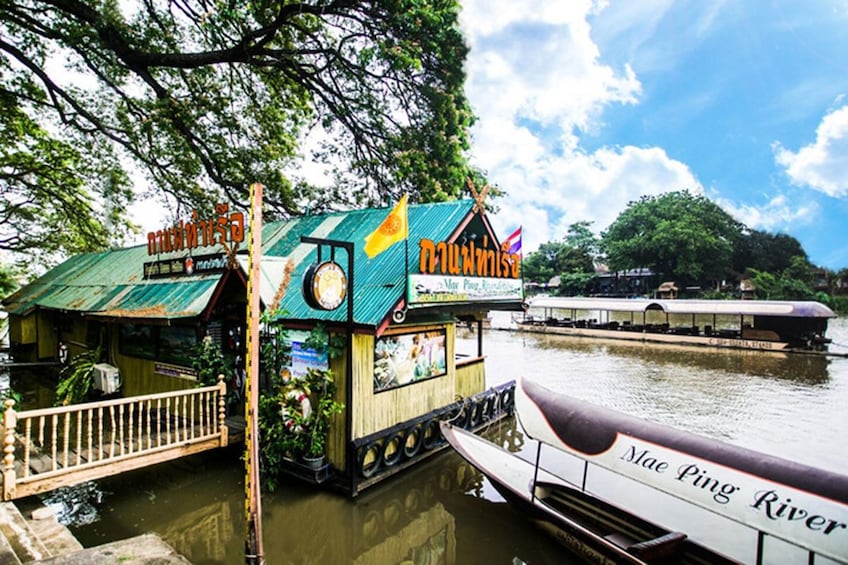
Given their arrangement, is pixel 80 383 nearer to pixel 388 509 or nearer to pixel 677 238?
pixel 388 509

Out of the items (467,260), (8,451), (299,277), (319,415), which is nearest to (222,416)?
(319,415)

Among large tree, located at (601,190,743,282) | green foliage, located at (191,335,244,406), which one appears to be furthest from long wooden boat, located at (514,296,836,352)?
large tree, located at (601,190,743,282)

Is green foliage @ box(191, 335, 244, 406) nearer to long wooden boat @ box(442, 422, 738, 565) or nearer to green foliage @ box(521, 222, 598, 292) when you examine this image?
long wooden boat @ box(442, 422, 738, 565)

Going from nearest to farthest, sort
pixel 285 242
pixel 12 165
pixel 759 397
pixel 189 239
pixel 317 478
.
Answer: pixel 317 478 < pixel 189 239 < pixel 285 242 < pixel 759 397 < pixel 12 165

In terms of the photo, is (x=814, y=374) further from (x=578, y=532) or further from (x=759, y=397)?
(x=578, y=532)

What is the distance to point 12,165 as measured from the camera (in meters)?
18.8

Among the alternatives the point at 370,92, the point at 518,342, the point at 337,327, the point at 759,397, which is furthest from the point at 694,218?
the point at 337,327

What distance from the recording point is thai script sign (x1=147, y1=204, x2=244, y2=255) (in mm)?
9336

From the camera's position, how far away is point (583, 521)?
7.54 meters

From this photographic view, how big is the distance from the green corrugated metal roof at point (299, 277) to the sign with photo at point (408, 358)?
1.20m

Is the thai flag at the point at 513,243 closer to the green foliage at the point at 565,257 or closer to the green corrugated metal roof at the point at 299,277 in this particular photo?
the green corrugated metal roof at the point at 299,277

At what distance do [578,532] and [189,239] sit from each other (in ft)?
33.5

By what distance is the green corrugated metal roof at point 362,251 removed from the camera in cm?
901

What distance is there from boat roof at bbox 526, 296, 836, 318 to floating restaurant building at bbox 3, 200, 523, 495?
13270 mm
